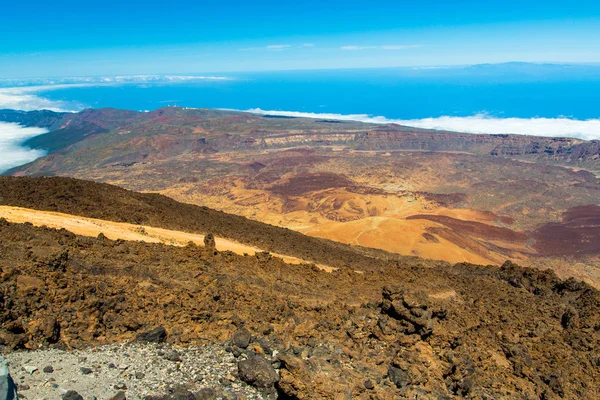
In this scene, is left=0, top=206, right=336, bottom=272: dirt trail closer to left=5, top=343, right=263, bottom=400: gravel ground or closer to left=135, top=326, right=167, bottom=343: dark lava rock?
left=135, top=326, right=167, bottom=343: dark lava rock

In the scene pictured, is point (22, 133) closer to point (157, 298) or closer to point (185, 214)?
point (185, 214)

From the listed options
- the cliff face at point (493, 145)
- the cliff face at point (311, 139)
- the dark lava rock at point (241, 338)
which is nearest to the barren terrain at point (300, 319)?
the dark lava rock at point (241, 338)

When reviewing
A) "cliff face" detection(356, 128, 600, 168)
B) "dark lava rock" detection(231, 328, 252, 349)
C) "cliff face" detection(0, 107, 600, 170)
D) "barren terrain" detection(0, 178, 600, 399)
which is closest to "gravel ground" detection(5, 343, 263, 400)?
"barren terrain" detection(0, 178, 600, 399)

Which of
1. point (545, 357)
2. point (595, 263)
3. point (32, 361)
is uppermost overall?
point (32, 361)

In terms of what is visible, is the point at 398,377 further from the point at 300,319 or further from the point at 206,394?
the point at 206,394

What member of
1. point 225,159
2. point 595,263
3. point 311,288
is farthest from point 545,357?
point 225,159

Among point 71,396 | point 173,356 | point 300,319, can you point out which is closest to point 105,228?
point 300,319

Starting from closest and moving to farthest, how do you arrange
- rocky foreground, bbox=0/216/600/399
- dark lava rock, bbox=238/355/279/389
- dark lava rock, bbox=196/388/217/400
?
dark lava rock, bbox=196/388/217/400 → rocky foreground, bbox=0/216/600/399 → dark lava rock, bbox=238/355/279/389
